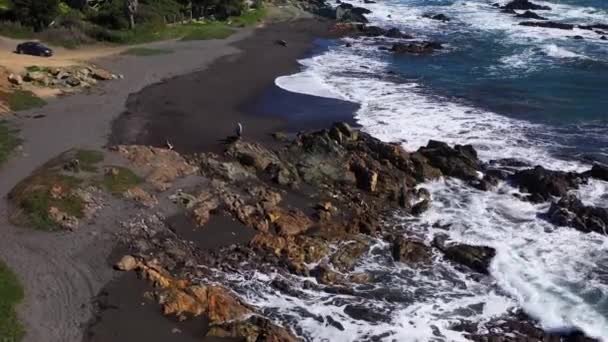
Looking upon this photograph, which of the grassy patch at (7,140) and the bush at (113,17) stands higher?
the bush at (113,17)

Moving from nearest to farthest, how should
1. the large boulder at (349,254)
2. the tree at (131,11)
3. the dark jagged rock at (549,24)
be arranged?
the large boulder at (349,254) < the tree at (131,11) < the dark jagged rock at (549,24)

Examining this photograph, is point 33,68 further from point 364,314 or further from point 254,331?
point 364,314

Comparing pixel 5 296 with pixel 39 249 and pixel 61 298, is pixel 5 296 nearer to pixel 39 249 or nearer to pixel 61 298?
pixel 61 298

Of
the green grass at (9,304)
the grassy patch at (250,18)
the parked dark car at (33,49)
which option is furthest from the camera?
the grassy patch at (250,18)

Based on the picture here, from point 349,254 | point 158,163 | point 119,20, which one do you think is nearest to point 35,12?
point 119,20

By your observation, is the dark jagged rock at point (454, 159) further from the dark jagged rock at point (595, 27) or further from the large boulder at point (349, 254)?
the dark jagged rock at point (595, 27)

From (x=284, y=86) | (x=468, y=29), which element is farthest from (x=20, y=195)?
(x=468, y=29)

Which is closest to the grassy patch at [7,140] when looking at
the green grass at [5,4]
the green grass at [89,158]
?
the green grass at [89,158]

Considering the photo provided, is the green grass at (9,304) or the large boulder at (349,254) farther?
the large boulder at (349,254)
